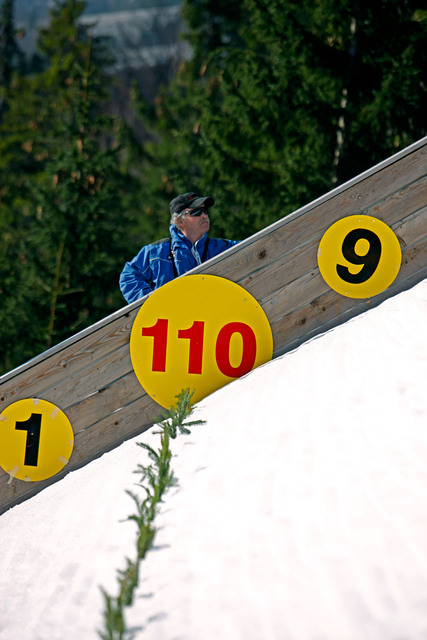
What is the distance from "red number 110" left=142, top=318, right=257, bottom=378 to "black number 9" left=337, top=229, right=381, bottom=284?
33.7 inches

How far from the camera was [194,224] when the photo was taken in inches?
189

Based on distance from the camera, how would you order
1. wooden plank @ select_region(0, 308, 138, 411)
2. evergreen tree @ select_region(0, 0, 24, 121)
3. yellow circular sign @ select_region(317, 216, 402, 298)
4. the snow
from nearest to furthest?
the snow
wooden plank @ select_region(0, 308, 138, 411)
yellow circular sign @ select_region(317, 216, 402, 298)
evergreen tree @ select_region(0, 0, 24, 121)

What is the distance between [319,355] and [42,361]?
6.69ft

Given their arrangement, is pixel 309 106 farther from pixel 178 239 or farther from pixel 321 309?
pixel 321 309

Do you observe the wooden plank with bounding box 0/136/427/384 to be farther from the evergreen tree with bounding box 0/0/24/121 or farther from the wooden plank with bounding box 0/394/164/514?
the evergreen tree with bounding box 0/0/24/121

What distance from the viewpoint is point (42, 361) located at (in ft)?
15.0

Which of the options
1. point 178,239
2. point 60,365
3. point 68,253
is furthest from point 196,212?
point 68,253

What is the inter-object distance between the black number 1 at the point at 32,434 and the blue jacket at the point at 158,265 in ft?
3.87

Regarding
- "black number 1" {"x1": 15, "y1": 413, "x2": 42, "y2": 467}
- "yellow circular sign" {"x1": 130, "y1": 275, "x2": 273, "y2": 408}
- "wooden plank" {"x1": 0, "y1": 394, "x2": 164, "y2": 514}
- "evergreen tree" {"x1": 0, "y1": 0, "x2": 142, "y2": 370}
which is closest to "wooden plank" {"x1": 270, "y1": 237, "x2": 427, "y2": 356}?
"yellow circular sign" {"x1": 130, "y1": 275, "x2": 273, "y2": 408}

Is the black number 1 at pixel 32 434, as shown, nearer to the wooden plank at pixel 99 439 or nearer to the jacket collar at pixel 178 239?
the wooden plank at pixel 99 439

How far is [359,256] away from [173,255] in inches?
57.3

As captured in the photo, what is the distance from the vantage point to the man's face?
477cm

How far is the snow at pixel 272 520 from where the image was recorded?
2332mm

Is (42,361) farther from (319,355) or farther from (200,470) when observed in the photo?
(319,355)
